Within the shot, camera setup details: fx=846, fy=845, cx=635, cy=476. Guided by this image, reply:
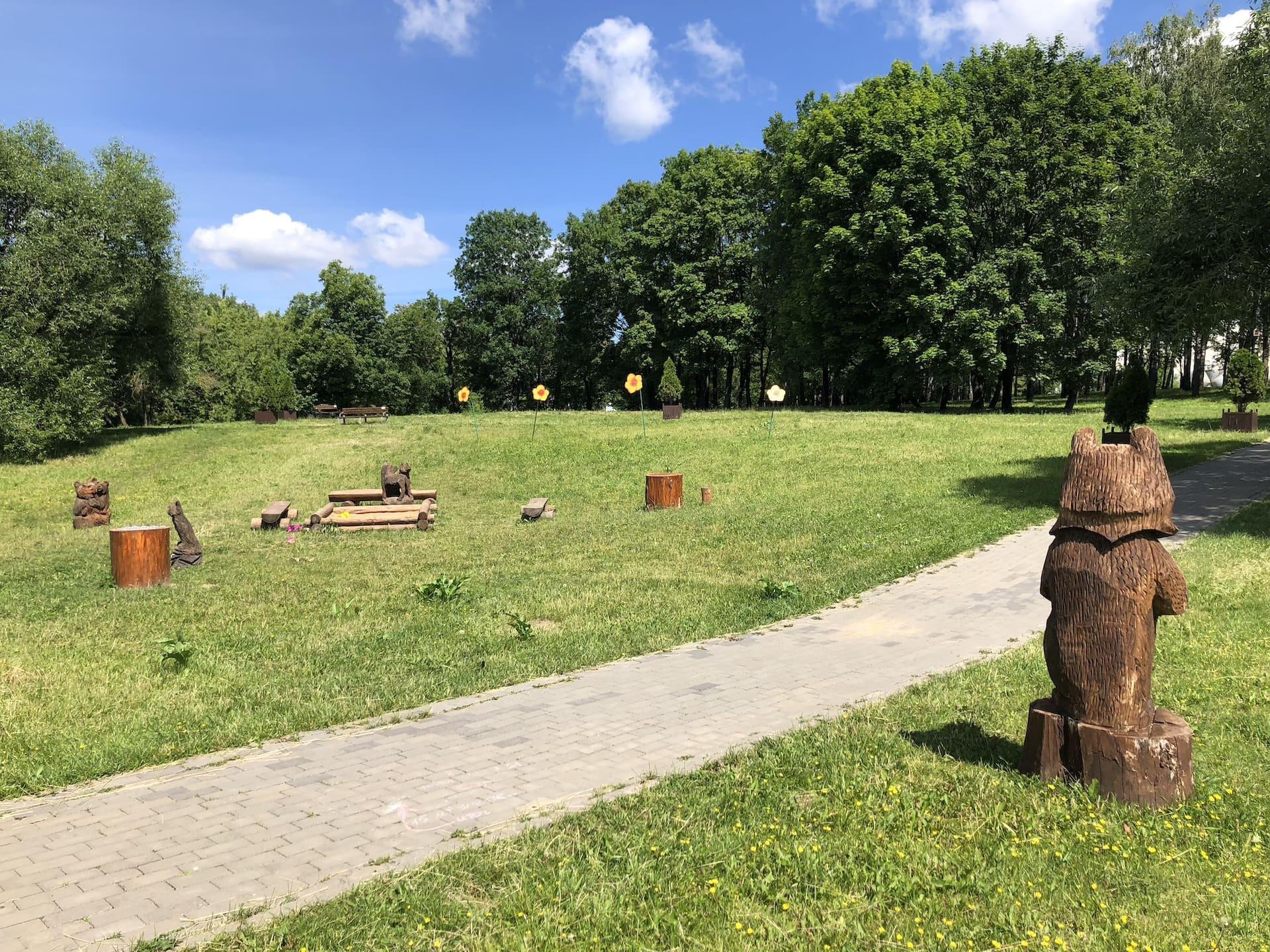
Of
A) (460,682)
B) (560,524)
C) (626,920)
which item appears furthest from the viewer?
(560,524)

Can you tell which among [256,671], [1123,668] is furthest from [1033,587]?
[256,671]

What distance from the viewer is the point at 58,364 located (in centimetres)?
2636

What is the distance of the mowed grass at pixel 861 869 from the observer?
3412 millimetres

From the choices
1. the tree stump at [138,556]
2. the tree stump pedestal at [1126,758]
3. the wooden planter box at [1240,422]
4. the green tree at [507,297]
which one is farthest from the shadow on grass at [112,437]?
the wooden planter box at [1240,422]

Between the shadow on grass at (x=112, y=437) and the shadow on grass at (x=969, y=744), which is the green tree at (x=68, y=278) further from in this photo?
the shadow on grass at (x=969, y=744)

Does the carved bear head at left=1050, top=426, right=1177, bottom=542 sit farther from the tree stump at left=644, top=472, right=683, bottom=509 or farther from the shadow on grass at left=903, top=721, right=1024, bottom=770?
the tree stump at left=644, top=472, right=683, bottom=509

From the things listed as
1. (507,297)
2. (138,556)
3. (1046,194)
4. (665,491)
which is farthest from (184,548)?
(507,297)

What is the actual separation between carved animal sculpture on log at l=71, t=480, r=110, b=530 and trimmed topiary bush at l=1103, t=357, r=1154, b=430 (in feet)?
78.5

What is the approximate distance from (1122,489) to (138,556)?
37.0 feet

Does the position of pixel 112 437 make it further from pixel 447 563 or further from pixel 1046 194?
pixel 1046 194

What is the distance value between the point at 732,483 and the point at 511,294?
39417mm

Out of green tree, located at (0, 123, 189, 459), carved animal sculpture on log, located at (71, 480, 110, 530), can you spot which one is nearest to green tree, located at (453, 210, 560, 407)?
green tree, located at (0, 123, 189, 459)

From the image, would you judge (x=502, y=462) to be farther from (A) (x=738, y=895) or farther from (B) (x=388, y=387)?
(B) (x=388, y=387)

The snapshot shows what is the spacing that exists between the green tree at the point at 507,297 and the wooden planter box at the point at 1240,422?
39190 millimetres
